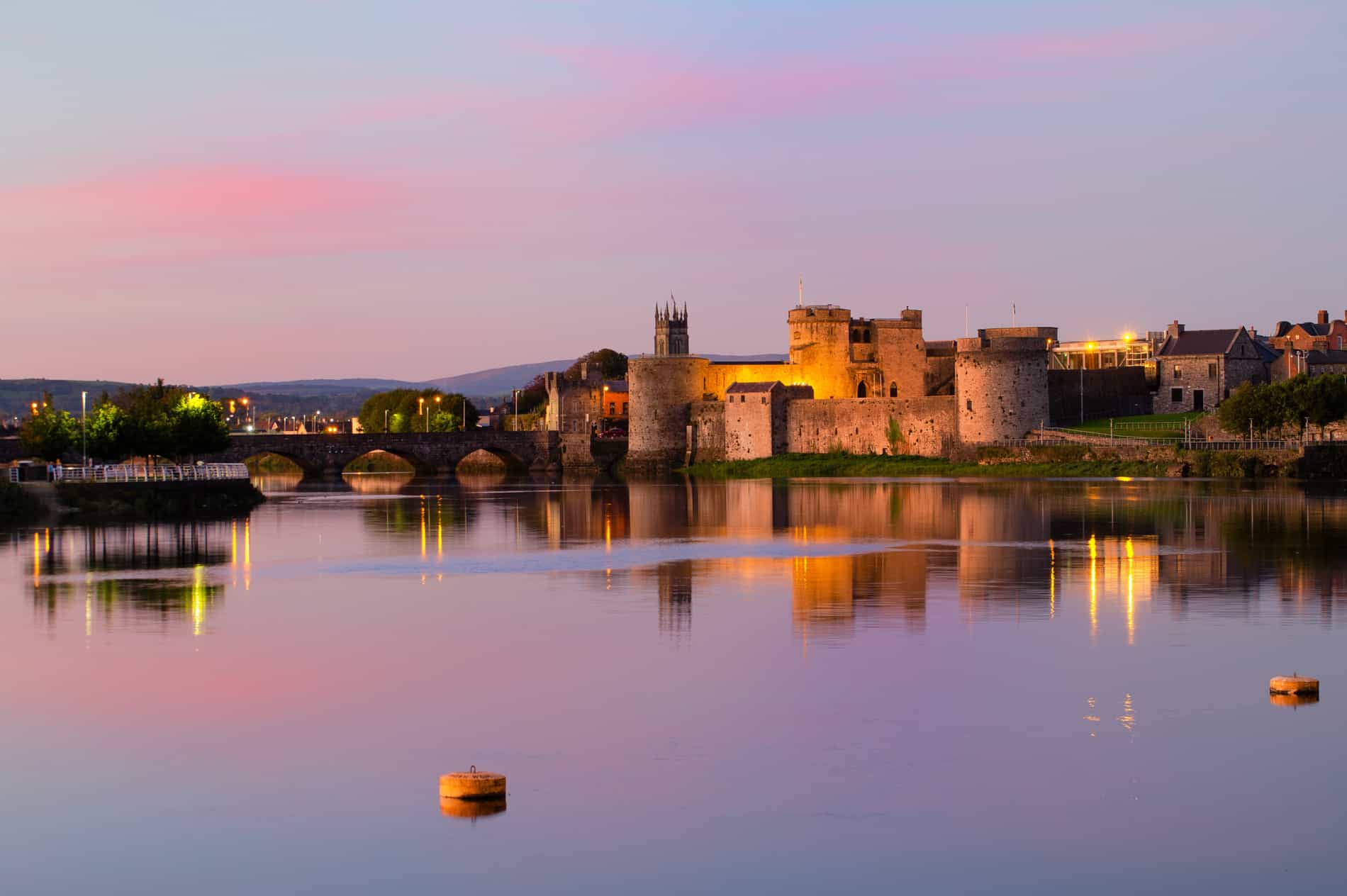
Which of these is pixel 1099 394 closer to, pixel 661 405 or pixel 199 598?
pixel 661 405

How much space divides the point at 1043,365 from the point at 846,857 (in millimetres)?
52712

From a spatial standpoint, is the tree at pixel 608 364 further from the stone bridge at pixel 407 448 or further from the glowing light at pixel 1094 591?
the glowing light at pixel 1094 591

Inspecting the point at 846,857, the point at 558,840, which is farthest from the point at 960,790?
the point at 558,840

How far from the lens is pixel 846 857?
36.6 feet

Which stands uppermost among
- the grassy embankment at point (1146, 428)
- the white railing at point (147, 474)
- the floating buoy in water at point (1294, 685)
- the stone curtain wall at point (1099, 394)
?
the stone curtain wall at point (1099, 394)

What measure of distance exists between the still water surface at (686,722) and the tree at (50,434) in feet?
61.8

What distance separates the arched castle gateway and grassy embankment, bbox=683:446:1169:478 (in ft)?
2.65

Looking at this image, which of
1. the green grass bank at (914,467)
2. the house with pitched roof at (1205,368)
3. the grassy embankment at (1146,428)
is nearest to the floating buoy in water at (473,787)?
the green grass bank at (914,467)

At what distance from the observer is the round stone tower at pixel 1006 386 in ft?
A: 203

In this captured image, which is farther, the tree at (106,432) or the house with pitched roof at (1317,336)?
the house with pitched roof at (1317,336)

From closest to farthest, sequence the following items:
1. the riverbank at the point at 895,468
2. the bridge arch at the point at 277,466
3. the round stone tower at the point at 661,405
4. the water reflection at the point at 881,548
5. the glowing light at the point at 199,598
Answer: the glowing light at the point at 199,598
the water reflection at the point at 881,548
the riverbank at the point at 895,468
the round stone tower at the point at 661,405
the bridge arch at the point at 277,466

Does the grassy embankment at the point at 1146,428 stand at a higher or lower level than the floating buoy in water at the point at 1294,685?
higher

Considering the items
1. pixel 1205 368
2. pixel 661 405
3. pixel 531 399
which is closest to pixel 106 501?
pixel 661 405

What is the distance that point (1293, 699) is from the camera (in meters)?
15.5
